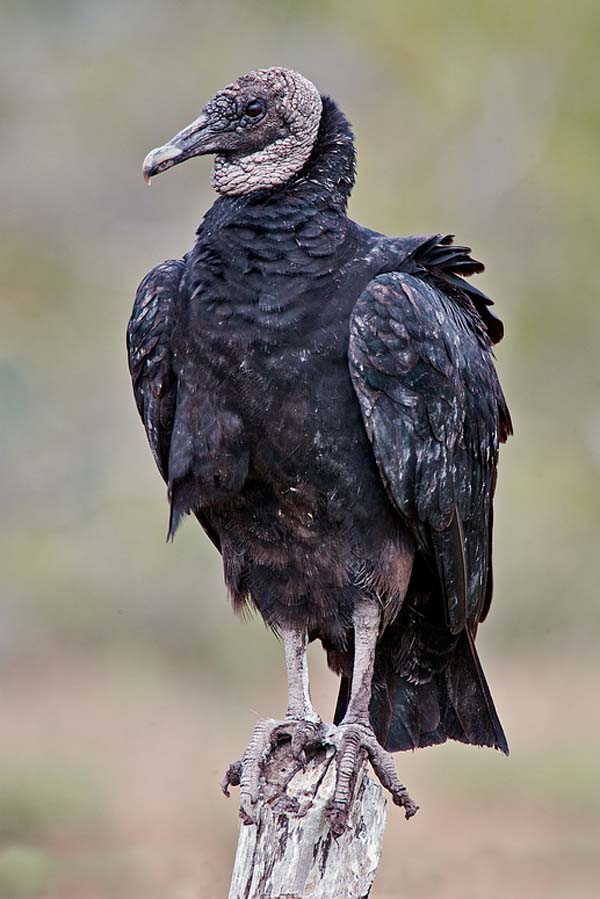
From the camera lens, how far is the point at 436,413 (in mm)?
4035

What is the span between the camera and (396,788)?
13.0 feet

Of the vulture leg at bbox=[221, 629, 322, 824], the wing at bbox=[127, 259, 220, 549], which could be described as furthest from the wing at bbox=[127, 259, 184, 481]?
the vulture leg at bbox=[221, 629, 322, 824]

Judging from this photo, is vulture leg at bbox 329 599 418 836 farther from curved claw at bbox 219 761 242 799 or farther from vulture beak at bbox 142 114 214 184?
vulture beak at bbox 142 114 214 184

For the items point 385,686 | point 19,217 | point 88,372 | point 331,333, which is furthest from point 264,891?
point 19,217

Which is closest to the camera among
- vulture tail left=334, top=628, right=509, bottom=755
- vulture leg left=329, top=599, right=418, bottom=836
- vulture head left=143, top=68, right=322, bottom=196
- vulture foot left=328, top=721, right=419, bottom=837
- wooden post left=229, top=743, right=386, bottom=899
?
wooden post left=229, top=743, right=386, bottom=899

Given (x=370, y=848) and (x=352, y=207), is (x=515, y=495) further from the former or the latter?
(x=370, y=848)

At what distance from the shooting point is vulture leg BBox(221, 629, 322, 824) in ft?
12.5

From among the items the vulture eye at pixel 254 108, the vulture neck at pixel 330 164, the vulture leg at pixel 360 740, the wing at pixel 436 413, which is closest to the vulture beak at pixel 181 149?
the vulture eye at pixel 254 108

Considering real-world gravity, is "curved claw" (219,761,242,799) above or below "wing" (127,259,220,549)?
below

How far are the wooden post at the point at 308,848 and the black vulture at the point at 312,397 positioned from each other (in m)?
0.07

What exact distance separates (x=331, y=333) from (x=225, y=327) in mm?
269

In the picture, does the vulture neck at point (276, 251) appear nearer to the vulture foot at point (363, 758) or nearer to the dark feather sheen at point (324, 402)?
the dark feather sheen at point (324, 402)

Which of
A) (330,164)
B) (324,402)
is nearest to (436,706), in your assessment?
(324,402)

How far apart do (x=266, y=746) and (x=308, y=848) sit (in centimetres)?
43
